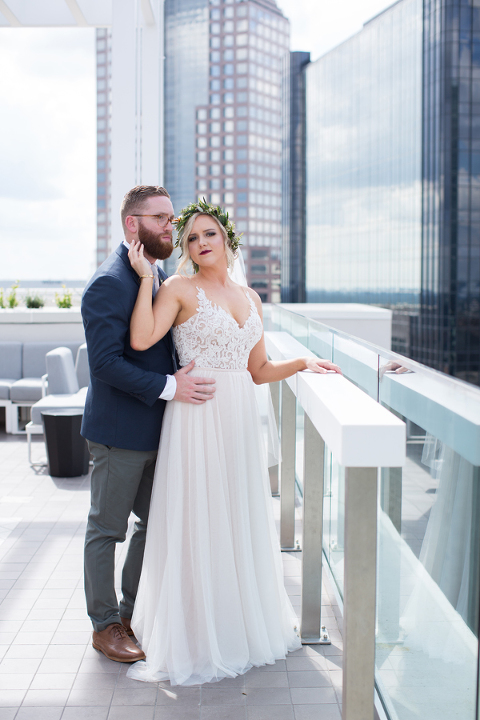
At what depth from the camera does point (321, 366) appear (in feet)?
7.54

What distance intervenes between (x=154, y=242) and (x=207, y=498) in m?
0.89

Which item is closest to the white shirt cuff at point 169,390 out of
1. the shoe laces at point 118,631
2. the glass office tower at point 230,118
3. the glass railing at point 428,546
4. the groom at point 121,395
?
the groom at point 121,395

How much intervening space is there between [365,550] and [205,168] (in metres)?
101

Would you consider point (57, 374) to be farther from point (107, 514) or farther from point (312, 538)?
point (312, 538)

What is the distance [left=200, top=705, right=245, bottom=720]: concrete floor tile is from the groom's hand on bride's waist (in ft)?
3.13

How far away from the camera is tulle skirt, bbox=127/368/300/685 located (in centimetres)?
228

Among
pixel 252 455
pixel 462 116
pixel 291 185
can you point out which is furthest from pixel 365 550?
pixel 291 185

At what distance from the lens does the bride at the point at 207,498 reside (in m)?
2.28

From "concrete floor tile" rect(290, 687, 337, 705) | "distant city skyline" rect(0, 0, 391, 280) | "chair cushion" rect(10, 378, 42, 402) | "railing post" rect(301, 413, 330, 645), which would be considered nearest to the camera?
"concrete floor tile" rect(290, 687, 337, 705)

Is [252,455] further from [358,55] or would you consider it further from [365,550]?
[358,55]

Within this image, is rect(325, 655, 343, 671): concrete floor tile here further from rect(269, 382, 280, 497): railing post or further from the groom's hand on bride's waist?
rect(269, 382, 280, 497): railing post

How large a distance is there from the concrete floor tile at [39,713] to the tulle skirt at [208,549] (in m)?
0.29

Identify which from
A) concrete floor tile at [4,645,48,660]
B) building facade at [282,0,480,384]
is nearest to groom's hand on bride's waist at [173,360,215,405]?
concrete floor tile at [4,645,48,660]

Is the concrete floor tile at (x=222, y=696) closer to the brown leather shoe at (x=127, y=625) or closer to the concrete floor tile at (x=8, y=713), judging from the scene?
the brown leather shoe at (x=127, y=625)
